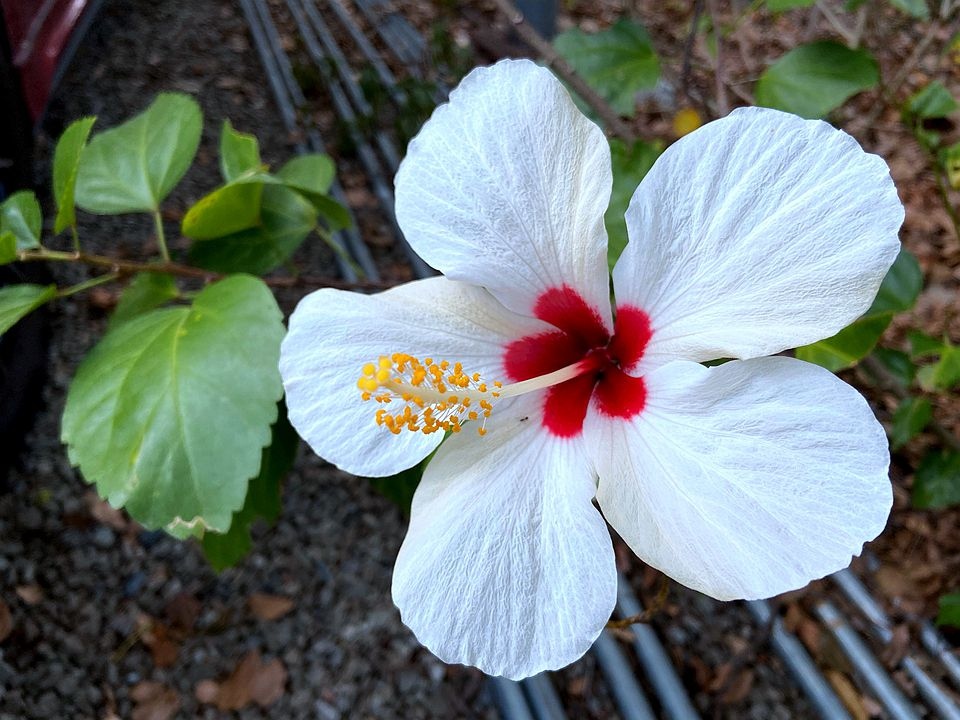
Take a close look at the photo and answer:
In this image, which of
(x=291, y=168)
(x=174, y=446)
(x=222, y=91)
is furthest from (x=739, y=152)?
(x=222, y=91)

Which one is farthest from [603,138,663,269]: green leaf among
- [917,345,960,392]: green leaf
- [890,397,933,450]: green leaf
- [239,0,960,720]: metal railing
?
[239,0,960,720]: metal railing

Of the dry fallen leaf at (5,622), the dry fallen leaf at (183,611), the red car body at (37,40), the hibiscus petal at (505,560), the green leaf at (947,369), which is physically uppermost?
the hibiscus petal at (505,560)

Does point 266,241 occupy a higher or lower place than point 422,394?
lower

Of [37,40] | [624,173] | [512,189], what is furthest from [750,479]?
[37,40]

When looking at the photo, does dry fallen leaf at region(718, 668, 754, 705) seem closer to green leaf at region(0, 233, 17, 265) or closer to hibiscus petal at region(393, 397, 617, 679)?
hibiscus petal at region(393, 397, 617, 679)

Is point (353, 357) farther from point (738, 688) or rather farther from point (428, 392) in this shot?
point (738, 688)

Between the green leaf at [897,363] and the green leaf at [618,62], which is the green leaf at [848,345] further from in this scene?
the green leaf at [618,62]

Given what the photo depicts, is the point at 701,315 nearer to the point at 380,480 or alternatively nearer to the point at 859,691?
the point at 380,480

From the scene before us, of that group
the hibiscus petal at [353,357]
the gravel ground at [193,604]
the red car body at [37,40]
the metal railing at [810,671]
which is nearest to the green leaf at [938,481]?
the metal railing at [810,671]
